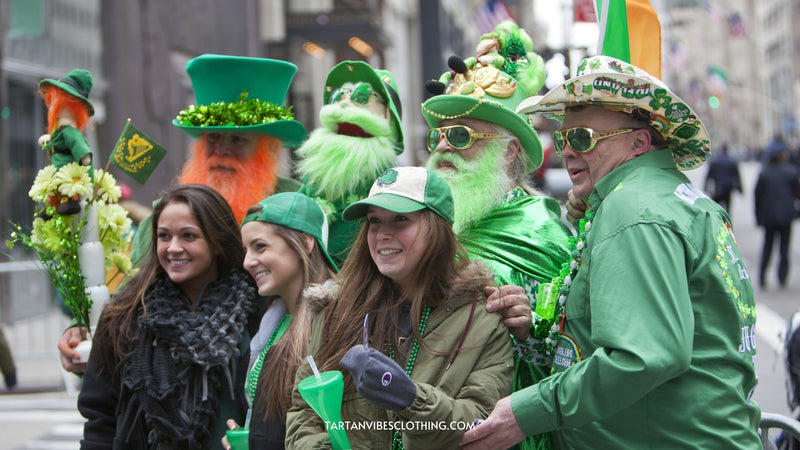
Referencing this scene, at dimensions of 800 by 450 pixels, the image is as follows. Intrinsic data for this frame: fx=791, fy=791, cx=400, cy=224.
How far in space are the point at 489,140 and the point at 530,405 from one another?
5.31 ft

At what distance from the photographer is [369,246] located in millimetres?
2602

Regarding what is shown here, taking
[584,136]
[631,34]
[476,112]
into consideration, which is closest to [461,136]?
[476,112]

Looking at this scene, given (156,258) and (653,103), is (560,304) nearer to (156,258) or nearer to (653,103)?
(653,103)

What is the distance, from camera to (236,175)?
416 centimetres

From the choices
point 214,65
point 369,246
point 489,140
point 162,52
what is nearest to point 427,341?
point 369,246

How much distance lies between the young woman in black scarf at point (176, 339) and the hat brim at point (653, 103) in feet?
4.87

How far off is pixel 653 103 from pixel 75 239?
7.96ft

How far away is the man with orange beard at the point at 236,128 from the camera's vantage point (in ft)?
13.5

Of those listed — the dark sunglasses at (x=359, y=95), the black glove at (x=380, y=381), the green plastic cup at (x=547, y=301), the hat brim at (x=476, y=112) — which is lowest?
the black glove at (x=380, y=381)

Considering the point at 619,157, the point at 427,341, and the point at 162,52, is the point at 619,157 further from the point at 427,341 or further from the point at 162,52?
the point at 162,52

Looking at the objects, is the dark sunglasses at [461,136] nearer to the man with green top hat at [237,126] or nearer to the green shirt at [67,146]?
the man with green top hat at [237,126]

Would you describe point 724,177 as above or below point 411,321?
below

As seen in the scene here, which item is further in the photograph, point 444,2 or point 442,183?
point 444,2

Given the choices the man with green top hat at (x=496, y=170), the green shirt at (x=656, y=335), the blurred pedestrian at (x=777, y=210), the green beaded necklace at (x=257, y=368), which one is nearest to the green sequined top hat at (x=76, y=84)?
the green beaded necklace at (x=257, y=368)
